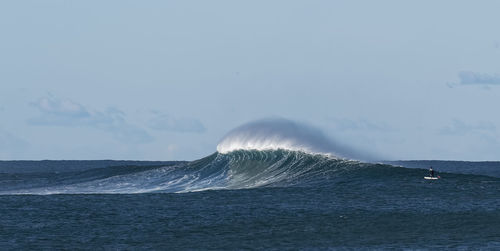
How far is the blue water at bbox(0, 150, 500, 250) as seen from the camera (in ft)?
99.5

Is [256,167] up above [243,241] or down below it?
above

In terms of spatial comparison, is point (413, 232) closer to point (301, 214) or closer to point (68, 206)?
point (301, 214)

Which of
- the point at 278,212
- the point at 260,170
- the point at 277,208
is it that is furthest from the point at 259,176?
the point at 278,212

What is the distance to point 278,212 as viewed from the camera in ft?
123

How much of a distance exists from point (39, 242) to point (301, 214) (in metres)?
12.6

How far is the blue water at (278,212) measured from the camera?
30.3 m

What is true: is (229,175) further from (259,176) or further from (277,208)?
(277,208)

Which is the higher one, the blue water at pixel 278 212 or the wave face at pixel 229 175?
the wave face at pixel 229 175

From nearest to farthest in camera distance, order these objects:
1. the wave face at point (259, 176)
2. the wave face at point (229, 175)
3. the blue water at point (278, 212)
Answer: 1. the blue water at point (278, 212)
2. the wave face at point (259, 176)
3. the wave face at point (229, 175)

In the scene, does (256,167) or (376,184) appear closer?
(376,184)

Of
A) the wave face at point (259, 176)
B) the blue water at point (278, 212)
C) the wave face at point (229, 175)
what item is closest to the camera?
the blue water at point (278, 212)

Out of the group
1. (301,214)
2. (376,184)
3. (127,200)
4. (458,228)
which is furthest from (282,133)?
(458,228)

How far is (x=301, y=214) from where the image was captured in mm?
36875

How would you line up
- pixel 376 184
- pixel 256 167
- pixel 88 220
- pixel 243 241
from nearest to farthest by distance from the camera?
pixel 243 241, pixel 88 220, pixel 376 184, pixel 256 167
